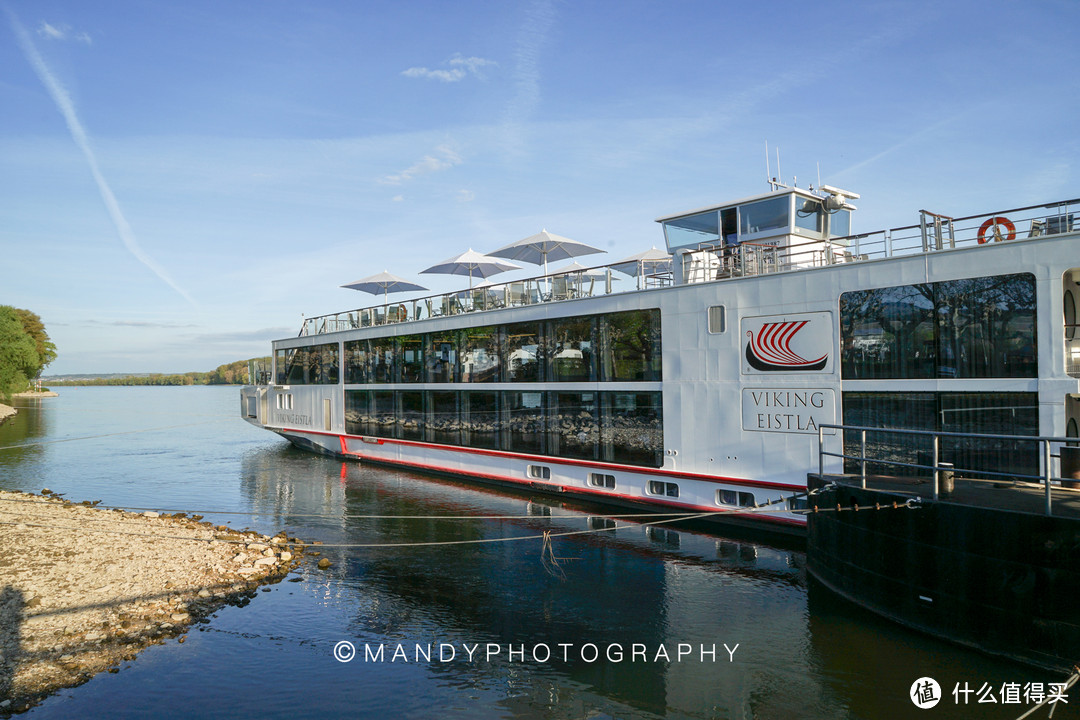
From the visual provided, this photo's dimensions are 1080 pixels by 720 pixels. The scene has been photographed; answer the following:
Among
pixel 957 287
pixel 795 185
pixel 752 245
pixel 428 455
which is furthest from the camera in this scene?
pixel 428 455

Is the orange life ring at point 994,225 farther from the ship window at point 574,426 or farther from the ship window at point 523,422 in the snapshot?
the ship window at point 523,422

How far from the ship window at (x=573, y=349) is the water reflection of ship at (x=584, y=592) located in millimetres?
3304

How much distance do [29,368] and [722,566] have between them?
82.0m

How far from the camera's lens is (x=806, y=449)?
1223 centimetres

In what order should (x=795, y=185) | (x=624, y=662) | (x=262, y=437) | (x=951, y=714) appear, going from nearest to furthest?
(x=951, y=714)
(x=624, y=662)
(x=795, y=185)
(x=262, y=437)

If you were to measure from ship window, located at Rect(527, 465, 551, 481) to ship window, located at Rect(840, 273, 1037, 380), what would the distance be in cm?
803

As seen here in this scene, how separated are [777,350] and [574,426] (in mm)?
5721

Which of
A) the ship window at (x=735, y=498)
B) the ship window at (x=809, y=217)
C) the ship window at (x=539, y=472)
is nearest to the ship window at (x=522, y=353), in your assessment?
the ship window at (x=539, y=472)

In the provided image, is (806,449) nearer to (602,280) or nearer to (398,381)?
(602,280)

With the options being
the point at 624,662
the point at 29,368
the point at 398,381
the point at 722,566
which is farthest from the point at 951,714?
the point at 29,368

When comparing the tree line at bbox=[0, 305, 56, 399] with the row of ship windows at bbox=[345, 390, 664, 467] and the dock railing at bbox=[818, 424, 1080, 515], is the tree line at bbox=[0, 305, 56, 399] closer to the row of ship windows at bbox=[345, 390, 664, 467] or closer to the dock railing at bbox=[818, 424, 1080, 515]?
the row of ship windows at bbox=[345, 390, 664, 467]

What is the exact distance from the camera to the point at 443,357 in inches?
846

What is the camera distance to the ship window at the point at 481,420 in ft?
62.9

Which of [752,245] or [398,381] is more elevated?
[752,245]
